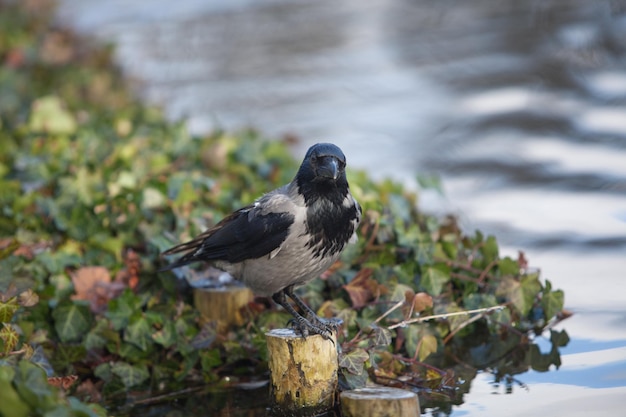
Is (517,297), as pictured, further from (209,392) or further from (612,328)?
(209,392)

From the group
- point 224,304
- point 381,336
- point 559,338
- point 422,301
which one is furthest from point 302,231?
point 559,338

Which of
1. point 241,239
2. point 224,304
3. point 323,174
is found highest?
point 323,174

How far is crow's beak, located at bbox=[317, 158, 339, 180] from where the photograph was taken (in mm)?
4289

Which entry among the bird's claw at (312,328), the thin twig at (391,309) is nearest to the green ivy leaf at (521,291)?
the thin twig at (391,309)

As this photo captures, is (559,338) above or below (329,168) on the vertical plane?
below

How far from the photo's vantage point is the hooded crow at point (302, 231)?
4.41m

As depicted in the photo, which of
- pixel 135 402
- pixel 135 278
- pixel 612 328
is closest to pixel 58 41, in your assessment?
pixel 135 278

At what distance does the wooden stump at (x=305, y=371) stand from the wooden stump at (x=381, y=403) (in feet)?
0.97

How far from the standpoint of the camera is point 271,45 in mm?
14953

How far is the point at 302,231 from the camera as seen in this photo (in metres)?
4.45

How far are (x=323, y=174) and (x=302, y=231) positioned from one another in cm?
31

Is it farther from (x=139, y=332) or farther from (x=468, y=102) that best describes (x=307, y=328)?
(x=468, y=102)

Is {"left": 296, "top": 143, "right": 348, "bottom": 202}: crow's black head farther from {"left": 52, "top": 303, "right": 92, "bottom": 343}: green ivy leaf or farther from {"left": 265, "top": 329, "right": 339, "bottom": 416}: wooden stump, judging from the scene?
{"left": 52, "top": 303, "right": 92, "bottom": 343}: green ivy leaf

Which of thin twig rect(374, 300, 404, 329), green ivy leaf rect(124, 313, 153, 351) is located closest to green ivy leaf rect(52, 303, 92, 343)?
green ivy leaf rect(124, 313, 153, 351)
